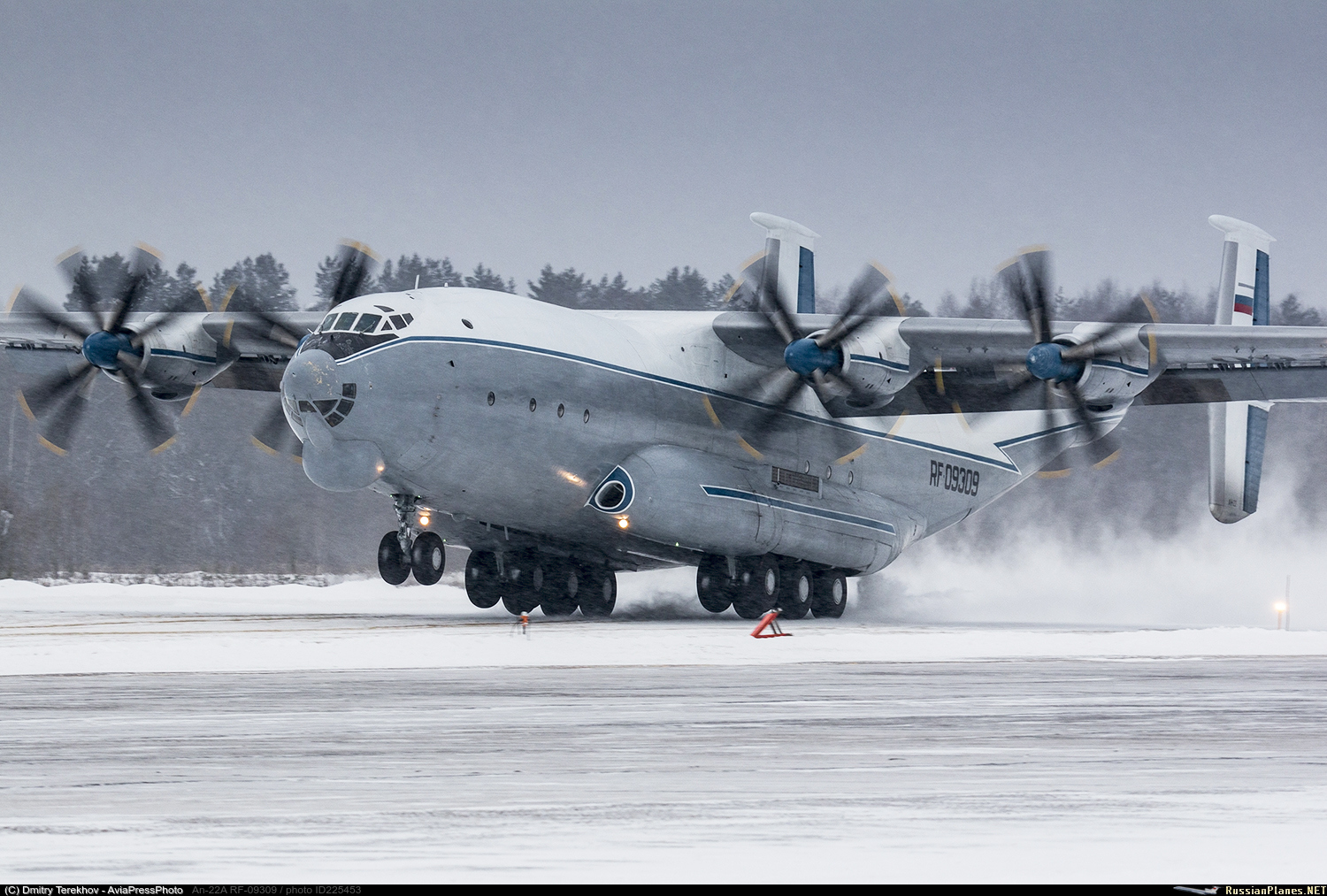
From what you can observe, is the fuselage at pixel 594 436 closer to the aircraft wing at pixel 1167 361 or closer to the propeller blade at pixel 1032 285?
the aircraft wing at pixel 1167 361

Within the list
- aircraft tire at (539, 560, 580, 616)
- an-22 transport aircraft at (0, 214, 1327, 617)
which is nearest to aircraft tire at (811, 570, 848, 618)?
an-22 transport aircraft at (0, 214, 1327, 617)

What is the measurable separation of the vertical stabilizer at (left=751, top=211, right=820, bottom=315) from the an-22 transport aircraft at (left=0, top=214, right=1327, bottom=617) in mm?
58

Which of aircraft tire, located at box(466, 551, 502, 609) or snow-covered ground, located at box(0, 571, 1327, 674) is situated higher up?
aircraft tire, located at box(466, 551, 502, 609)

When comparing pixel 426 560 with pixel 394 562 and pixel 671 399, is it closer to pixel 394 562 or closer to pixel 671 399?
pixel 394 562

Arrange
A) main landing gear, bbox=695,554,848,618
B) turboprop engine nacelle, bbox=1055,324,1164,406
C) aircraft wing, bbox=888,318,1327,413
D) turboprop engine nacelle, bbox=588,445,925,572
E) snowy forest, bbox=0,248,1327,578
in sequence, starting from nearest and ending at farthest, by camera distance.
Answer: turboprop engine nacelle, bbox=1055,324,1164,406 → aircraft wing, bbox=888,318,1327,413 → turboprop engine nacelle, bbox=588,445,925,572 → main landing gear, bbox=695,554,848,618 → snowy forest, bbox=0,248,1327,578

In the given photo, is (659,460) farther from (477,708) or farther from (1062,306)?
(1062,306)

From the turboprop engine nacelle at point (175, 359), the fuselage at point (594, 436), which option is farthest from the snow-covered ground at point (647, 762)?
the turboprop engine nacelle at point (175, 359)

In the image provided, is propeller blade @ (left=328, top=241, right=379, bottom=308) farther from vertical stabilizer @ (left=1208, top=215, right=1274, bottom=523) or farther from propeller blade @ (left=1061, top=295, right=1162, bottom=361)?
vertical stabilizer @ (left=1208, top=215, right=1274, bottom=523)

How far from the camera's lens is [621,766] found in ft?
28.1

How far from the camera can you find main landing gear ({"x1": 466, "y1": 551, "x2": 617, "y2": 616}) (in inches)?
1118

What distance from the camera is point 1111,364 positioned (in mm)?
24656

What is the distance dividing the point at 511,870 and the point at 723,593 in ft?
73.2

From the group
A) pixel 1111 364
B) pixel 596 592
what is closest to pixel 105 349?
pixel 596 592

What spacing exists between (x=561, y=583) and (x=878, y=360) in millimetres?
7272
